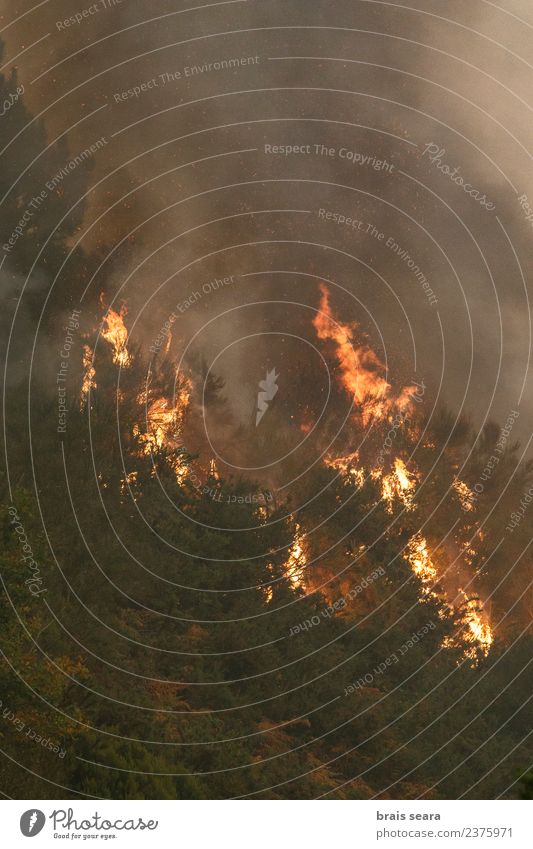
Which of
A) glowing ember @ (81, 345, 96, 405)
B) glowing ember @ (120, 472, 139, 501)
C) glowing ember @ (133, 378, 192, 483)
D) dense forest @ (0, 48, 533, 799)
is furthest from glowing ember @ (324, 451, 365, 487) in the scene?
glowing ember @ (81, 345, 96, 405)

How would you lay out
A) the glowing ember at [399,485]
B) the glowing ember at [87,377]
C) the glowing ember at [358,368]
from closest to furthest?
the glowing ember at [87,377] → the glowing ember at [399,485] → the glowing ember at [358,368]

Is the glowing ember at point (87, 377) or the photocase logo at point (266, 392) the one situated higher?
the photocase logo at point (266, 392)

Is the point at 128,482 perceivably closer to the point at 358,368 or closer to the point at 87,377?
the point at 87,377

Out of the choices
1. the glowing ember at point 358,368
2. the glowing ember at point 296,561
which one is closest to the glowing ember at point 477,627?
the glowing ember at point 296,561

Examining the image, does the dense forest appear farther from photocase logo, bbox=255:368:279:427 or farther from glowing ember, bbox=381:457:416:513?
photocase logo, bbox=255:368:279:427

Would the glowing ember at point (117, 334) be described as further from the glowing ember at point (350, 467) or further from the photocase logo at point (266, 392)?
the glowing ember at point (350, 467)

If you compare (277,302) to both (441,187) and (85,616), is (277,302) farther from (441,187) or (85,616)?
(85,616)
